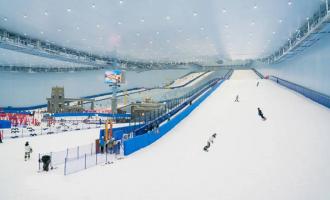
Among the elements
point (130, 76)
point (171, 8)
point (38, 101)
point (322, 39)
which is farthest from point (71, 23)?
point (130, 76)

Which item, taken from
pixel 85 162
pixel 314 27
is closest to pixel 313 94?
pixel 314 27

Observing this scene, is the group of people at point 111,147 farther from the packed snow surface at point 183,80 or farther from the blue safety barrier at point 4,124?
the packed snow surface at point 183,80

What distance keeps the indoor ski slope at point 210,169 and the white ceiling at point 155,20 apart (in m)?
7.72

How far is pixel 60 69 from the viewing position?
5306 cm

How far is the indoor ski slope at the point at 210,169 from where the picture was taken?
359 inches

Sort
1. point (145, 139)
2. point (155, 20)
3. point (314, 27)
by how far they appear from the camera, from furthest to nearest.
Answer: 1. point (155, 20)
2. point (314, 27)
3. point (145, 139)

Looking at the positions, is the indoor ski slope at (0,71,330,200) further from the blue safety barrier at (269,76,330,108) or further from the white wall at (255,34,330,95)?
the white wall at (255,34,330,95)

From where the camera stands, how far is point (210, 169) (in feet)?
37.4

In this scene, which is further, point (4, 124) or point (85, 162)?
point (4, 124)

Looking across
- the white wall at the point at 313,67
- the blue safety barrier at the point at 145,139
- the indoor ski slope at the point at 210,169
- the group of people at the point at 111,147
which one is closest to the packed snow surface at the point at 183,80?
the white wall at the point at 313,67

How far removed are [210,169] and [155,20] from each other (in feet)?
48.0

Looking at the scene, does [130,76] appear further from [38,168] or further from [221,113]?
[38,168]

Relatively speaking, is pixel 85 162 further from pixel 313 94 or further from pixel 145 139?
pixel 313 94

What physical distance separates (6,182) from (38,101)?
4237cm
